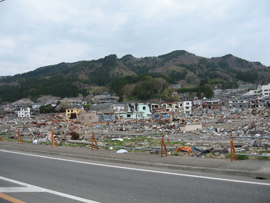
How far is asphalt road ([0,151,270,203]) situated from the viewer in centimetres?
478

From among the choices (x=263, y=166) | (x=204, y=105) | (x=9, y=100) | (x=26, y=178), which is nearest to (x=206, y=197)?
(x=263, y=166)

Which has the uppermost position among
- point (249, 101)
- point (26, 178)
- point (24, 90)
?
point (24, 90)

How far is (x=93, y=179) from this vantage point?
21.2 feet

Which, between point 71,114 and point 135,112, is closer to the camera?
point 135,112

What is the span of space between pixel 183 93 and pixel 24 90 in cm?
10124

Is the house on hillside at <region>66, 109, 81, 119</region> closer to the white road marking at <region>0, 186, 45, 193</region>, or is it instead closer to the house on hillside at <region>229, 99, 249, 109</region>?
the house on hillside at <region>229, 99, 249, 109</region>

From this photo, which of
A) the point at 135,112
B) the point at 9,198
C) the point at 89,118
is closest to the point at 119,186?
the point at 9,198

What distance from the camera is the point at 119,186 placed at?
225 inches

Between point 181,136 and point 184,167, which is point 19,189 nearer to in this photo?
point 184,167

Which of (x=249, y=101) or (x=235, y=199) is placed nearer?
(x=235, y=199)

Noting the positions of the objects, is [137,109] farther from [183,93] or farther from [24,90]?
[24,90]

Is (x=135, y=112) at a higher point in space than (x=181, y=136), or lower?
higher

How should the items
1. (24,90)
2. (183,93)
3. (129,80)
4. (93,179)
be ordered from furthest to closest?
(24,90)
(183,93)
(129,80)
(93,179)

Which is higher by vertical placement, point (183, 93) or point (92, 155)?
point (183, 93)
